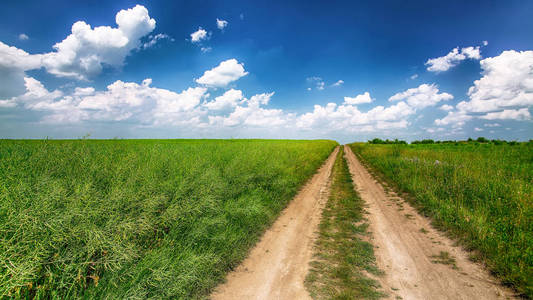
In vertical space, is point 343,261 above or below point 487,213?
below

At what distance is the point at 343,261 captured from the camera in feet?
14.2

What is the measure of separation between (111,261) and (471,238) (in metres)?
6.88

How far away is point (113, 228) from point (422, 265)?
535cm

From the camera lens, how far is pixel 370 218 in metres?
6.81

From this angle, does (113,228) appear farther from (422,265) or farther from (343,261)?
(422,265)

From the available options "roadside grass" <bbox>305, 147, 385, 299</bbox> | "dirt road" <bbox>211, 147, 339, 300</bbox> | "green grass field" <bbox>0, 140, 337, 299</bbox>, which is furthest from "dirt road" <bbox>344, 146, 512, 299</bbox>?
"green grass field" <bbox>0, 140, 337, 299</bbox>

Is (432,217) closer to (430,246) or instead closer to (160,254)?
(430,246)

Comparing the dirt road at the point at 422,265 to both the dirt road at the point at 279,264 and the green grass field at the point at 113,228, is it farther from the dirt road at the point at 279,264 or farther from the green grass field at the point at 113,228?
the green grass field at the point at 113,228

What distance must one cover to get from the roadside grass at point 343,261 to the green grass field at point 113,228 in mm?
1556

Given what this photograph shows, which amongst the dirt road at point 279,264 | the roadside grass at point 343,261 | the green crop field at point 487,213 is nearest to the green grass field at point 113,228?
the dirt road at point 279,264

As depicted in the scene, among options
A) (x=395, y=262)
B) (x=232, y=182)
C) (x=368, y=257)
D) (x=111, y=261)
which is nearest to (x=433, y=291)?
(x=395, y=262)

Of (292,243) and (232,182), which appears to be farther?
(232,182)

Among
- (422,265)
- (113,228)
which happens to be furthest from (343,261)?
(113,228)

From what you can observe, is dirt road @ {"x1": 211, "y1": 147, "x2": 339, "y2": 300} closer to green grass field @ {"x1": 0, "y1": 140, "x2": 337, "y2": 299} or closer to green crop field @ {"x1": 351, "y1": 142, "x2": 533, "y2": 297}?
green grass field @ {"x1": 0, "y1": 140, "x2": 337, "y2": 299}
